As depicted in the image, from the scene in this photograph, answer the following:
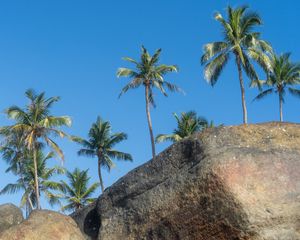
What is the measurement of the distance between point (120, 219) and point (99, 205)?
1.32 meters

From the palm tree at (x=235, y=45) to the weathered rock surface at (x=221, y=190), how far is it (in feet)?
62.4

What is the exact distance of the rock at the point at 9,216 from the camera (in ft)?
59.3

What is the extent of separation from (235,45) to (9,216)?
19751 millimetres

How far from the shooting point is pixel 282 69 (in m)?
41.9

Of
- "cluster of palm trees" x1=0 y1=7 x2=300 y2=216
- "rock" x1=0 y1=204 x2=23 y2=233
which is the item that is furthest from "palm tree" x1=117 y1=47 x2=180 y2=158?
"rock" x1=0 y1=204 x2=23 y2=233

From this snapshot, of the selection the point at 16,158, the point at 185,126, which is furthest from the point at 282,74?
the point at 16,158

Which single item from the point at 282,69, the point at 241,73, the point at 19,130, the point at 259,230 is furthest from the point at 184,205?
the point at 282,69

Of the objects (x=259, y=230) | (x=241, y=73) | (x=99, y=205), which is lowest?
(x=259, y=230)

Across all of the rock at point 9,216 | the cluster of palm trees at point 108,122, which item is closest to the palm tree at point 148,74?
the cluster of palm trees at point 108,122

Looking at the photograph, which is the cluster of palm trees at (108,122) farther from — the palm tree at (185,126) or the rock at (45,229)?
the rock at (45,229)

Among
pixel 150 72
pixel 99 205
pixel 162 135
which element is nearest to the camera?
pixel 99 205

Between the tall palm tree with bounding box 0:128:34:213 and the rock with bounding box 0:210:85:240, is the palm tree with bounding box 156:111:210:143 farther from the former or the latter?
the rock with bounding box 0:210:85:240

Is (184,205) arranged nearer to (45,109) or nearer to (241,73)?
(241,73)

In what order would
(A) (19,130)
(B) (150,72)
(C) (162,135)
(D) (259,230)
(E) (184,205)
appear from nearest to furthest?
(D) (259,230) → (E) (184,205) → (A) (19,130) → (B) (150,72) → (C) (162,135)
